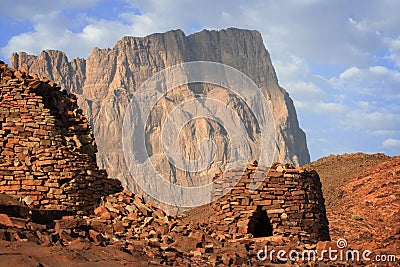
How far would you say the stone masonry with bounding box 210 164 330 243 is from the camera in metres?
15.4

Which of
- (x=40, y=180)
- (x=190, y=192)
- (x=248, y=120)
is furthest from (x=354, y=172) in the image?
(x=248, y=120)

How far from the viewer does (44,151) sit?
14.8 meters

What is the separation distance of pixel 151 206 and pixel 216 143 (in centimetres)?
8561

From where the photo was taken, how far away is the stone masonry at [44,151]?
14.4 metres

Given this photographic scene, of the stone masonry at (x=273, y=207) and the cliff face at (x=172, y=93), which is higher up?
the cliff face at (x=172, y=93)

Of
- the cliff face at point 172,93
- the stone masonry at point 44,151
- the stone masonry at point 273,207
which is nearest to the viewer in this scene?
the stone masonry at point 44,151

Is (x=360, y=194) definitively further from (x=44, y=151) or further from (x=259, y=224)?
(x=44, y=151)

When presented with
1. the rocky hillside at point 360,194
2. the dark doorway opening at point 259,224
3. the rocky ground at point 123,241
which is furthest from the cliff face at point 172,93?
the rocky ground at point 123,241

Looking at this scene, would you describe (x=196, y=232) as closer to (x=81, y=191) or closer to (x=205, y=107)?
(x=81, y=191)

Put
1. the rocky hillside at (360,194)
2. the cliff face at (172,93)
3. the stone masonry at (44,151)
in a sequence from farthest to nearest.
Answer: the cliff face at (172,93)
the rocky hillside at (360,194)
the stone masonry at (44,151)

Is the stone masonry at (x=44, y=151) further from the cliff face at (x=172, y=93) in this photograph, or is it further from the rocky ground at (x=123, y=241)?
the cliff face at (x=172, y=93)

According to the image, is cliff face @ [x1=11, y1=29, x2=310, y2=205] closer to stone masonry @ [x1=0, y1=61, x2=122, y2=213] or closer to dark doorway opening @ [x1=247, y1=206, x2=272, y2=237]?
dark doorway opening @ [x1=247, y1=206, x2=272, y2=237]

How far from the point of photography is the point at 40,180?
1447cm

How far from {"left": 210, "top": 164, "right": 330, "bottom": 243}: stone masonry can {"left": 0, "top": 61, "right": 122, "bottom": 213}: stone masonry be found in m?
2.77
